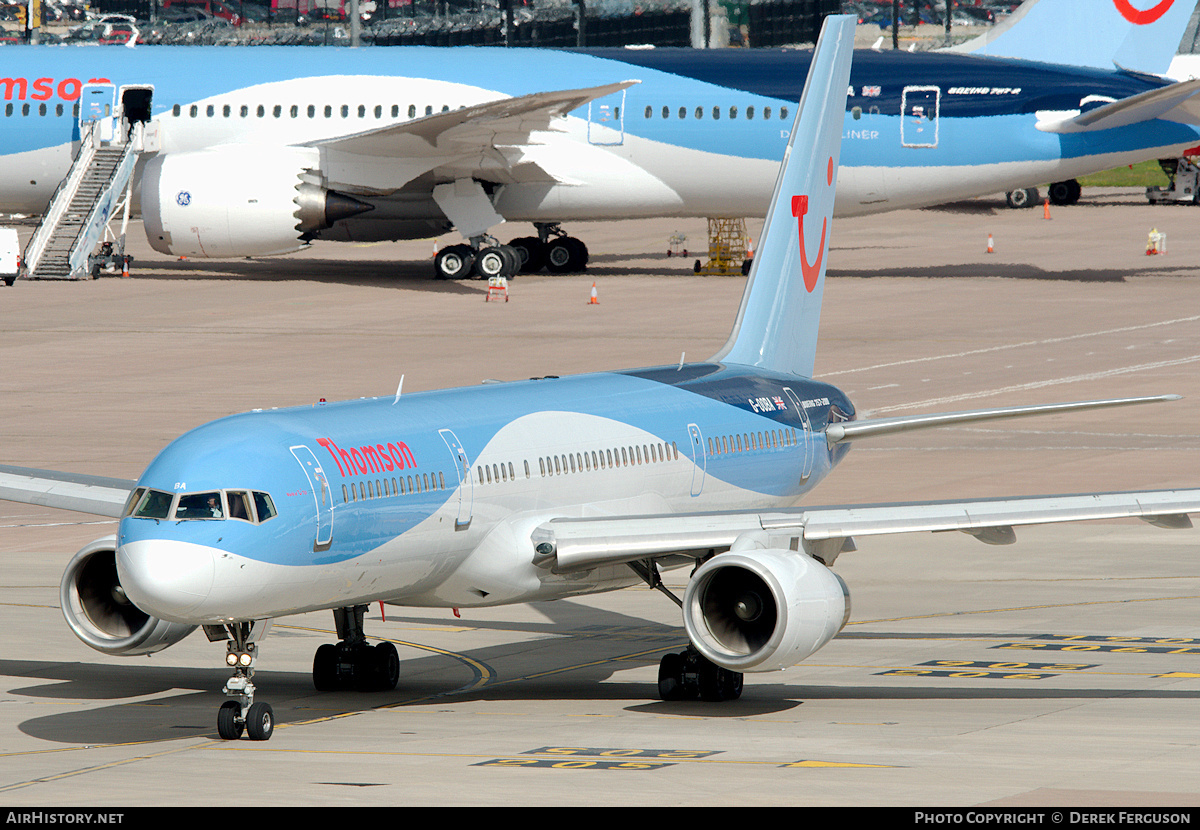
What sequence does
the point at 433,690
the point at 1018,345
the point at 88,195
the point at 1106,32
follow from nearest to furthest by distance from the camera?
the point at 433,690 < the point at 1018,345 < the point at 88,195 < the point at 1106,32

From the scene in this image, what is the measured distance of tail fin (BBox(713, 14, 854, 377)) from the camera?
2708 centimetres

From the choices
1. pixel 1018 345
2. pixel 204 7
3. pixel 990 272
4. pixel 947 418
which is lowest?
pixel 990 272

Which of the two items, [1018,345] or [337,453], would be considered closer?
[337,453]

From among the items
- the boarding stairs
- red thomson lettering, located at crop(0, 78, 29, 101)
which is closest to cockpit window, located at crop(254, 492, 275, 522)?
the boarding stairs

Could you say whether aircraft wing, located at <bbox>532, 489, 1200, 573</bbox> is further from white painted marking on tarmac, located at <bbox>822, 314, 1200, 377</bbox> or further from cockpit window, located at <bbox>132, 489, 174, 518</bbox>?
white painted marking on tarmac, located at <bbox>822, 314, 1200, 377</bbox>

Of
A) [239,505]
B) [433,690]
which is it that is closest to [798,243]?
[433,690]

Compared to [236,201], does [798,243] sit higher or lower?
higher

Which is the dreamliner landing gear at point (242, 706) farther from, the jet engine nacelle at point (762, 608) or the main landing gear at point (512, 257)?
the main landing gear at point (512, 257)

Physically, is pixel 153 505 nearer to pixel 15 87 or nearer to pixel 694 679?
pixel 694 679

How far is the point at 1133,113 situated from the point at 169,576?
48446 millimetres

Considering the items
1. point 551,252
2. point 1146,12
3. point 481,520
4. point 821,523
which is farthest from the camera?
point 1146,12

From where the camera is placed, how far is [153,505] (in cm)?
1808

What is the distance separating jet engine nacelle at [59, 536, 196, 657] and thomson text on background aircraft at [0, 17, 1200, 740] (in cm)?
2

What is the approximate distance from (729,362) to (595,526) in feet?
21.0
